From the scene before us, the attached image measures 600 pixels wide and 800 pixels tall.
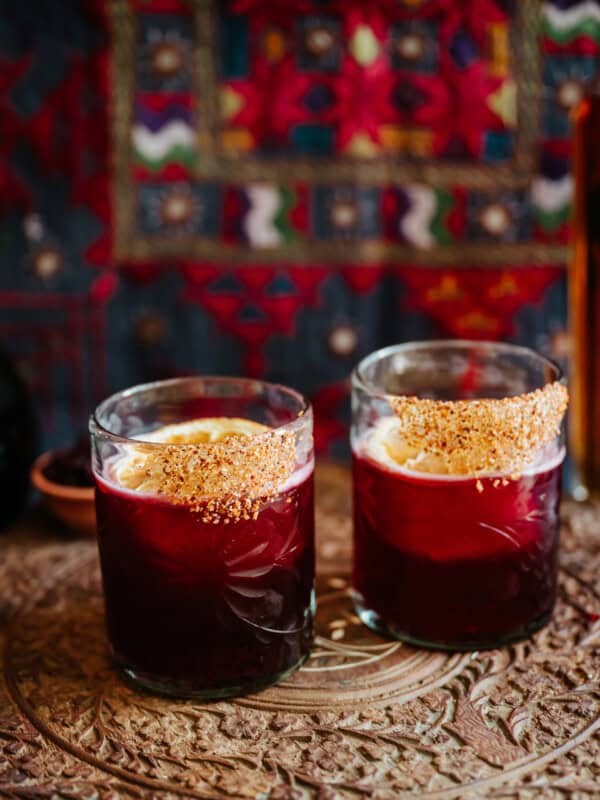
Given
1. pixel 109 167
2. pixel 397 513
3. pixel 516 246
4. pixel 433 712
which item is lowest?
pixel 433 712

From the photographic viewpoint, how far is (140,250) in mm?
1387

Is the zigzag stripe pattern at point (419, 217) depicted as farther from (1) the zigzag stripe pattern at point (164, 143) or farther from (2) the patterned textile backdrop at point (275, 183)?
(1) the zigzag stripe pattern at point (164, 143)

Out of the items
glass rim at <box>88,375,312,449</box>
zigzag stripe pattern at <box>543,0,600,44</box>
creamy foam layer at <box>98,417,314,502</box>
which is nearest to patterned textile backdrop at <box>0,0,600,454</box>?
zigzag stripe pattern at <box>543,0,600,44</box>

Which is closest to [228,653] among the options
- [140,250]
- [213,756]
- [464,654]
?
[213,756]

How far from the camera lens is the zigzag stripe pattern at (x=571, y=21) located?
132cm

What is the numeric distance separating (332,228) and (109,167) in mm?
299

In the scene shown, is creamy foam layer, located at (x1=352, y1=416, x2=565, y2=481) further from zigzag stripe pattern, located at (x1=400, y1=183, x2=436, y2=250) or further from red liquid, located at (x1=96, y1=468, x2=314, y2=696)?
zigzag stripe pattern, located at (x1=400, y1=183, x2=436, y2=250)

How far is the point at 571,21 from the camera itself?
1326mm

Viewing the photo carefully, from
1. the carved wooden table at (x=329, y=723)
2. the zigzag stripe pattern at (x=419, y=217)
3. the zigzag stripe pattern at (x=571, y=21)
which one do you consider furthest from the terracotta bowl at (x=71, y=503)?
the zigzag stripe pattern at (x=571, y=21)

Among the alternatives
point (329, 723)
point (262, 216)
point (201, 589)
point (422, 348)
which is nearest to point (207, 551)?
point (201, 589)

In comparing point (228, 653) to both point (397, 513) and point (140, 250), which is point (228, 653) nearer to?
point (397, 513)

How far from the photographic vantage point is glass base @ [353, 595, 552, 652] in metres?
0.89

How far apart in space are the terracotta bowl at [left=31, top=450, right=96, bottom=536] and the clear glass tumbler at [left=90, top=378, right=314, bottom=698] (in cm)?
24

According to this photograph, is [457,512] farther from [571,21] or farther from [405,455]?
[571,21]
